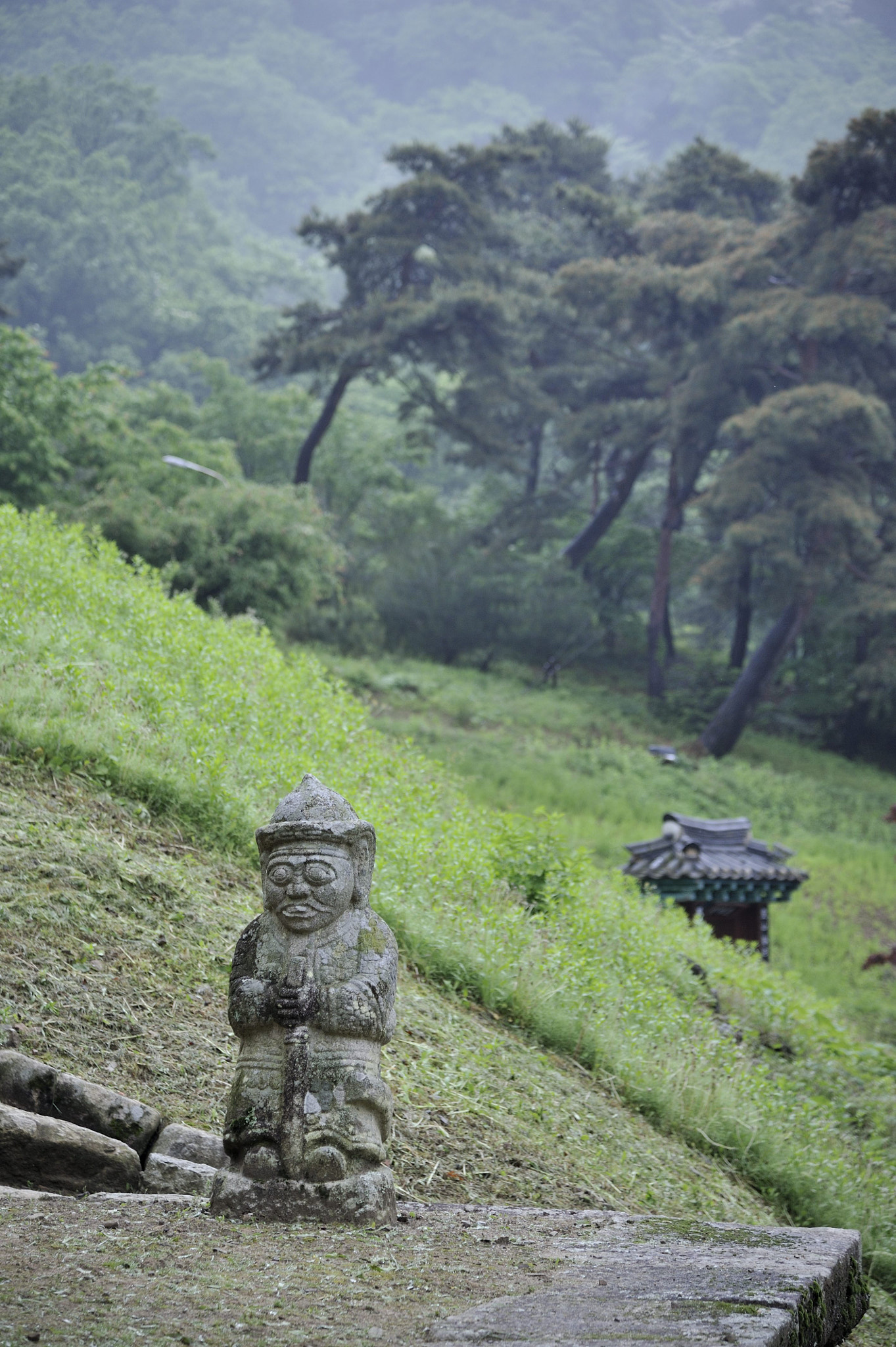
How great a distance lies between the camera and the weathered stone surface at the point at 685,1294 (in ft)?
9.74

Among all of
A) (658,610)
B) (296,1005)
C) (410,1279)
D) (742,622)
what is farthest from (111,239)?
(410,1279)

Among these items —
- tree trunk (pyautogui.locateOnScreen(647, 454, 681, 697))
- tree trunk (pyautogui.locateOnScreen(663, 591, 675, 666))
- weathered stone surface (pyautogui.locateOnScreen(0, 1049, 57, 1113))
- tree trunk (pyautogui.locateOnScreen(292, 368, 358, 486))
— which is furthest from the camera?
tree trunk (pyautogui.locateOnScreen(663, 591, 675, 666))

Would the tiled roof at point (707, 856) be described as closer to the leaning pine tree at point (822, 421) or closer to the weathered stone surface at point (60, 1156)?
the weathered stone surface at point (60, 1156)

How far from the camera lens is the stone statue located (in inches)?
167

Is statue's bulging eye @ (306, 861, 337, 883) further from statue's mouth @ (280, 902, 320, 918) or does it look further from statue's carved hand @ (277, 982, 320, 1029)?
statue's carved hand @ (277, 982, 320, 1029)

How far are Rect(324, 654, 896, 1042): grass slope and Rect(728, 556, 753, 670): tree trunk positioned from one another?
109 inches

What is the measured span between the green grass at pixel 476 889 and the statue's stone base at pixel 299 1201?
12.2 feet

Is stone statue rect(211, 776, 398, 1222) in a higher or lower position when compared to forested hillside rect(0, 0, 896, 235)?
lower

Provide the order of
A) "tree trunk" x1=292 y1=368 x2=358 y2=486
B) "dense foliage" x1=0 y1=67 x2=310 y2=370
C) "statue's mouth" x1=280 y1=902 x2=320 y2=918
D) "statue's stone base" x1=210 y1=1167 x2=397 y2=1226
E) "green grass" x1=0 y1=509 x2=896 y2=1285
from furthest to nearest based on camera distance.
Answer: "dense foliage" x1=0 y1=67 x2=310 y2=370 < "tree trunk" x1=292 y1=368 x2=358 y2=486 < "green grass" x1=0 y1=509 x2=896 y2=1285 < "statue's mouth" x1=280 y1=902 x2=320 y2=918 < "statue's stone base" x1=210 y1=1167 x2=397 y2=1226

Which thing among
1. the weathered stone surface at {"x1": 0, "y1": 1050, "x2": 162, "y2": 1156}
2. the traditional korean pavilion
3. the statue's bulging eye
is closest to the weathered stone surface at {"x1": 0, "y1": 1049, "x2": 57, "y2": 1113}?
the weathered stone surface at {"x1": 0, "y1": 1050, "x2": 162, "y2": 1156}

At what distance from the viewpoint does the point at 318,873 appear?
14.9 feet

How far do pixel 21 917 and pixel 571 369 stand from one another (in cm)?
2776

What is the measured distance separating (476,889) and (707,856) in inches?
213

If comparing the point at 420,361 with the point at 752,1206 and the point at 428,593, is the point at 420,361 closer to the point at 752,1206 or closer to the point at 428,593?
the point at 428,593
